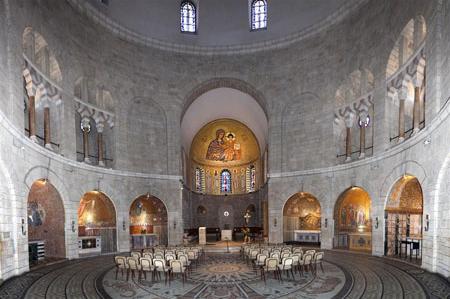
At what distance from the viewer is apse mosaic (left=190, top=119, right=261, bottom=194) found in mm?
38469

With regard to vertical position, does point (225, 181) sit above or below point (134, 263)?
above

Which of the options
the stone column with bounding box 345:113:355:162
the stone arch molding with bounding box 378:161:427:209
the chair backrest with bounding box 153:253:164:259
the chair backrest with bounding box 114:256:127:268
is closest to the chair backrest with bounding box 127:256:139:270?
the chair backrest with bounding box 114:256:127:268

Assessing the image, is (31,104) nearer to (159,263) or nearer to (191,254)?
(159,263)

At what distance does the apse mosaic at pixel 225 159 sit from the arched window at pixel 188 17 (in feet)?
42.7

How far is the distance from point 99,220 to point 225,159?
770 inches

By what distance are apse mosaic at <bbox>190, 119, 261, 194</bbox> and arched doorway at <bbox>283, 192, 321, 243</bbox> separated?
11756 mm

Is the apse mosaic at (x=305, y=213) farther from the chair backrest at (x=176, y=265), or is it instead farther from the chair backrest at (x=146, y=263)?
the chair backrest at (x=146, y=263)

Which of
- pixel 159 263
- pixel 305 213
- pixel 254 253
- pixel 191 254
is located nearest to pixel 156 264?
pixel 159 263

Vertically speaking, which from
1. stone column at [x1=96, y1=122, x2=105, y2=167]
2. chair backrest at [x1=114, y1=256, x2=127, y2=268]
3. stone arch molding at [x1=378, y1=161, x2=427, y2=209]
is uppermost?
stone column at [x1=96, y1=122, x2=105, y2=167]

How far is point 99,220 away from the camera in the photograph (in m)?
23.1

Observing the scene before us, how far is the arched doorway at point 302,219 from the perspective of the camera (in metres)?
26.0

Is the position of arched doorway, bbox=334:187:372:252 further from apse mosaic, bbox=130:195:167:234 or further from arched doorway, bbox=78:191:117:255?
arched doorway, bbox=78:191:117:255

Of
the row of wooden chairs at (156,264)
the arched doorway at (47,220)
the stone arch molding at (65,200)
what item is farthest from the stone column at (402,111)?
the arched doorway at (47,220)

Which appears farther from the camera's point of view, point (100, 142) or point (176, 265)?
point (100, 142)
